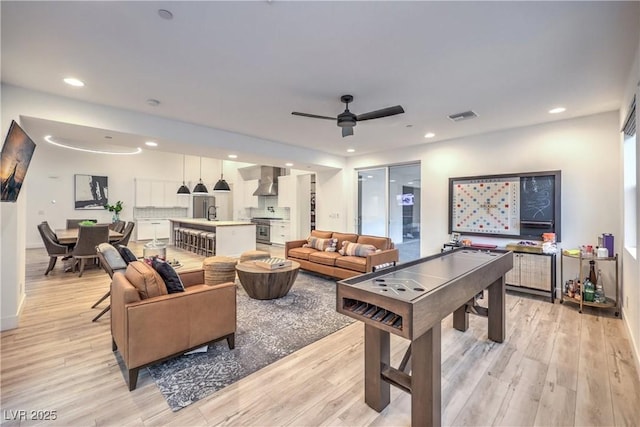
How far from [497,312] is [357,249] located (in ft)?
7.88

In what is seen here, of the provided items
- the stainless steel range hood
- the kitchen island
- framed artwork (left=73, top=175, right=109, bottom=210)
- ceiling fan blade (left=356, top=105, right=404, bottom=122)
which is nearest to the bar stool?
the kitchen island

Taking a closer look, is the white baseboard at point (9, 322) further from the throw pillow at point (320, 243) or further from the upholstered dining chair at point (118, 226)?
the throw pillow at point (320, 243)

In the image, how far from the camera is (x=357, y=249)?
4902 mm

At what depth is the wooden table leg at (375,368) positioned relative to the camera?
1.89 m

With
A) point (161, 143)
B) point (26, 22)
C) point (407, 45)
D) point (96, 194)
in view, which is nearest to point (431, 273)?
point (407, 45)

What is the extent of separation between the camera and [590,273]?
3.76 metres

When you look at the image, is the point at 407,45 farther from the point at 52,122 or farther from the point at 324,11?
the point at 52,122

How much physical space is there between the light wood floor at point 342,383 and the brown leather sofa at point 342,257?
1.40 m

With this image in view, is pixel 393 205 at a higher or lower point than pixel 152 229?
higher

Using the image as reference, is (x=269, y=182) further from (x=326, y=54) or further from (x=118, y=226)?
(x=326, y=54)

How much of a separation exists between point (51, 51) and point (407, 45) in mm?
2993

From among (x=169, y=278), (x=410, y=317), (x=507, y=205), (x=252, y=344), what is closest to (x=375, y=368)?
(x=410, y=317)

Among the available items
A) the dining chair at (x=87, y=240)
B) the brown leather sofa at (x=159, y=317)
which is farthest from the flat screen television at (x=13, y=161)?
the dining chair at (x=87, y=240)

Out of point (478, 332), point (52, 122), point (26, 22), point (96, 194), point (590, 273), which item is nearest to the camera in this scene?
point (26, 22)
